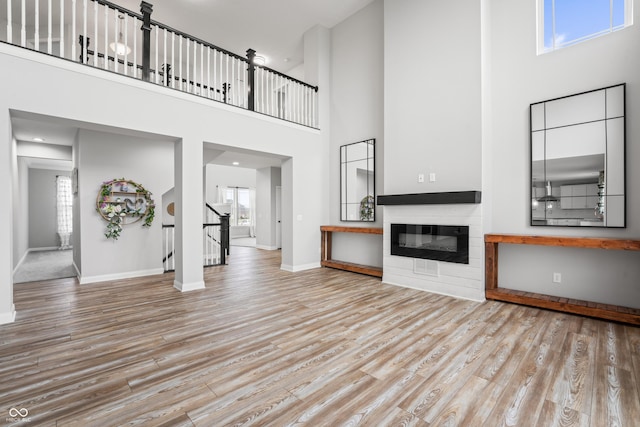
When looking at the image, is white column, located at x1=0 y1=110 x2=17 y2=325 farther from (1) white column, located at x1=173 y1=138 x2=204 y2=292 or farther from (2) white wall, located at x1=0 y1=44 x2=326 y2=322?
(1) white column, located at x1=173 y1=138 x2=204 y2=292

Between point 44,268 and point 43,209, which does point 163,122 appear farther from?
point 43,209

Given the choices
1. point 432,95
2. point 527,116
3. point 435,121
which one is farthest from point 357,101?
point 527,116

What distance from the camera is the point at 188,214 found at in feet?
14.4

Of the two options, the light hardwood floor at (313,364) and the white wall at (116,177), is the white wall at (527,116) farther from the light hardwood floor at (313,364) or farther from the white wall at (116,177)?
the white wall at (116,177)

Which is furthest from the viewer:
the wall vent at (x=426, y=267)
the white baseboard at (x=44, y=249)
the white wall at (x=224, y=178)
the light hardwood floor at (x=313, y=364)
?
the white wall at (x=224, y=178)

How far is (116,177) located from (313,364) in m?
4.91

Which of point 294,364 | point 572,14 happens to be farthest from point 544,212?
point 294,364

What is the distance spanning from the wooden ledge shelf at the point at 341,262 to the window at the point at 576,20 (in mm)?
3418

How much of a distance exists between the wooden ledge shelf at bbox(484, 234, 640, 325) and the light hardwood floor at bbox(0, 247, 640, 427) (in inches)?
4.3

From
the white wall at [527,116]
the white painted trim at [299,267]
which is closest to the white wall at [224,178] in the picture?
the white painted trim at [299,267]

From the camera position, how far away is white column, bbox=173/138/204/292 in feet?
14.3

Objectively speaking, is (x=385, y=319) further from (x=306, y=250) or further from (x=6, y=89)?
(x=6, y=89)

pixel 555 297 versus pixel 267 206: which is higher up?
pixel 267 206

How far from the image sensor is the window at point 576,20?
3.31 metres
